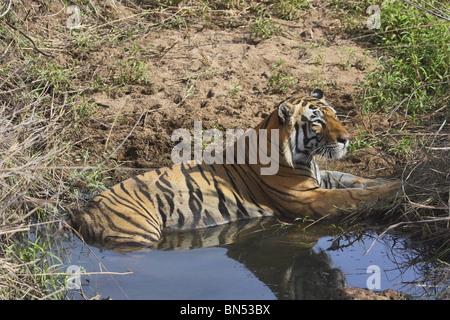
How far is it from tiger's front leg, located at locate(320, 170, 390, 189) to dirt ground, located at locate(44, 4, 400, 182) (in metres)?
0.45

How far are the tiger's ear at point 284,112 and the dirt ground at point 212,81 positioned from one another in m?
1.25

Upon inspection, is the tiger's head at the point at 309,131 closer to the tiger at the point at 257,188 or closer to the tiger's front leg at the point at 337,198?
the tiger at the point at 257,188

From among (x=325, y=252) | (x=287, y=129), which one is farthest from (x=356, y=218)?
(x=287, y=129)

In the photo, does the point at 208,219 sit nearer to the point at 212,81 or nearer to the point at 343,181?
the point at 343,181

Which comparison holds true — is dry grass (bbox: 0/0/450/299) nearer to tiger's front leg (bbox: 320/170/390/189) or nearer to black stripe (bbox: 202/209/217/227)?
tiger's front leg (bbox: 320/170/390/189)

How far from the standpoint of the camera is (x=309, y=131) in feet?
16.6

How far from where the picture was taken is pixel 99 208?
15.6 feet

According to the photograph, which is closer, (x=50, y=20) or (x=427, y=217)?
(x=427, y=217)

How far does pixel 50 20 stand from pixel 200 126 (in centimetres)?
264

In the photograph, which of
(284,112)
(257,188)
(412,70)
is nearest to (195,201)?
(257,188)

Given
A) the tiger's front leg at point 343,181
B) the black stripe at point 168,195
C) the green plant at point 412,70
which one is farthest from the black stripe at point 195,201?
the green plant at point 412,70

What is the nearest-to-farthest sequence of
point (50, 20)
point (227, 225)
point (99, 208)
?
1. point (99, 208)
2. point (227, 225)
3. point (50, 20)

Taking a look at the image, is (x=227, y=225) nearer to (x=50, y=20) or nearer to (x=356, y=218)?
(x=356, y=218)

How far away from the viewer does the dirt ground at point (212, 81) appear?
20.7 feet
